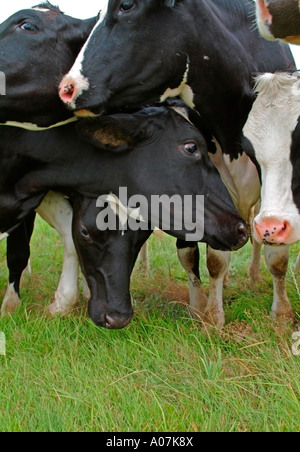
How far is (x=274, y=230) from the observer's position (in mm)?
4059

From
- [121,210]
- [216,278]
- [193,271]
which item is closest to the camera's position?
[121,210]

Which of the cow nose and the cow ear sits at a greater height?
the cow ear

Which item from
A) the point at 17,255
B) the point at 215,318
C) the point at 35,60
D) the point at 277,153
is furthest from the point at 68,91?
the point at 215,318

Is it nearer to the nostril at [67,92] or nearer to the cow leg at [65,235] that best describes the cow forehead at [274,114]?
the nostril at [67,92]

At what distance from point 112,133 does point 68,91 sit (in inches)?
22.9

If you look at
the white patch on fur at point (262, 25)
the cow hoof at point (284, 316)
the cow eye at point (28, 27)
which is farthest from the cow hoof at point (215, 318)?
the cow eye at point (28, 27)

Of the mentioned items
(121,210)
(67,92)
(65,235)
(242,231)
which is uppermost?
(67,92)

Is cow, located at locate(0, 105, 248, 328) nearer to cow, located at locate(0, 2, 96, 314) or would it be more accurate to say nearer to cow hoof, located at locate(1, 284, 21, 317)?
cow, located at locate(0, 2, 96, 314)

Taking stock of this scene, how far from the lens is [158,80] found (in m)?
4.33

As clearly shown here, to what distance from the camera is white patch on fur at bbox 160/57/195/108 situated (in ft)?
14.7

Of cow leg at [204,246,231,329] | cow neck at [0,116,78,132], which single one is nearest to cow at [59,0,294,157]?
cow neck at [0,116,78,132]

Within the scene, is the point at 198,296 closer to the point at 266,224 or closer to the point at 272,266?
the point at 272,266

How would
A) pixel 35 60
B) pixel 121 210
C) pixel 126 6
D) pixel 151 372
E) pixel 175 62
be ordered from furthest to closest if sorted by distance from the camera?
pixel 121 210 → pixel 35 60 → pixel 175 62 → pixel 126 6 → pixel 151 372

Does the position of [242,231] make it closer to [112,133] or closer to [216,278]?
[216,278]
